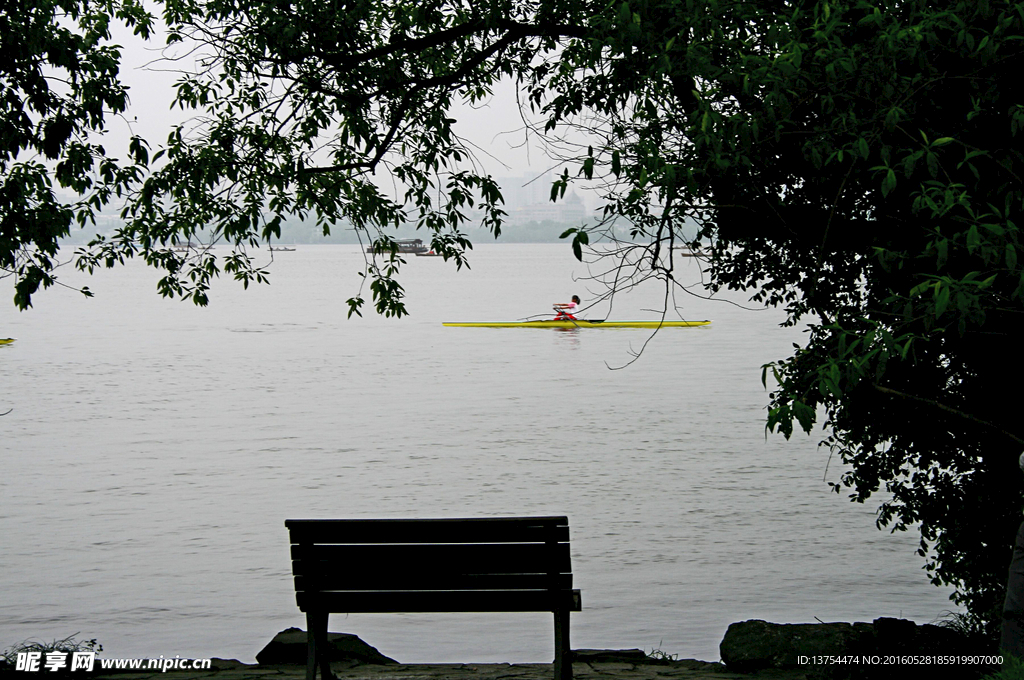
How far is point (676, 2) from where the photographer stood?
500cm

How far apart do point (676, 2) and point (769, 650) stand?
392 centimetres

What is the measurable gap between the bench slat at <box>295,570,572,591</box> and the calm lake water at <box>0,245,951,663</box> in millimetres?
4034

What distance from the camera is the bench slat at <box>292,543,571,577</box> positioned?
15.9 ft

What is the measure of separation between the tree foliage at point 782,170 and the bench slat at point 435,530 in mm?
1134

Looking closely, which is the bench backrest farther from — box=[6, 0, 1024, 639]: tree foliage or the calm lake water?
the calm lake water

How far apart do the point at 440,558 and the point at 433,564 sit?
0.15ft

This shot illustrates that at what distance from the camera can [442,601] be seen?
4.92 metres

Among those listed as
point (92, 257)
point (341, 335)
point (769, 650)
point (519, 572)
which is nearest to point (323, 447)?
point (92, 257)

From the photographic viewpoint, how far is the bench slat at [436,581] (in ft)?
15.9

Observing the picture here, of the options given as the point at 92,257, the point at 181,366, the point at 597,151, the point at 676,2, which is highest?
the point at 676,2

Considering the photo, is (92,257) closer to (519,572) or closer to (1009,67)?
(519,572)

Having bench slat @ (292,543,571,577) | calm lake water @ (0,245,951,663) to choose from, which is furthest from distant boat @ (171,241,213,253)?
bench slat @ (292,543,571,577)

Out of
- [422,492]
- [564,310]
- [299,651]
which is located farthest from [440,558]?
[564,310]

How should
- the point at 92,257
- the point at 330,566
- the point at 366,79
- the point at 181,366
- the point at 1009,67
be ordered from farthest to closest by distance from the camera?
the point at 181,366 < the point at 92,257 < the point at 366,79 < the point at 330,566 < the point at 1009,67
